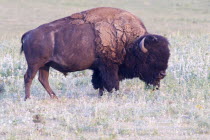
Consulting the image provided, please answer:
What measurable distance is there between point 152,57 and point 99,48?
41.2 inches

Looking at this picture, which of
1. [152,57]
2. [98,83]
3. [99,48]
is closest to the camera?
[99,48]

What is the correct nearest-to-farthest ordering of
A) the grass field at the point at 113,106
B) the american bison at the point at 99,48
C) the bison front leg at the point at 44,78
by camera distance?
the grass field at the point at 113,106 → the american bison at the point at 99,48 → the bison front leg at the point at 44,78

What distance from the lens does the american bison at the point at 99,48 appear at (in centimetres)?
966

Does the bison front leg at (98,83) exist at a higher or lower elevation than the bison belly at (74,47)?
lower

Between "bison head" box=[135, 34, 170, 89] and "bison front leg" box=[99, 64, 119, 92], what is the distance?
1.61 feet

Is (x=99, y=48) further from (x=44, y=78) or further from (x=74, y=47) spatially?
(x=44, y=78)

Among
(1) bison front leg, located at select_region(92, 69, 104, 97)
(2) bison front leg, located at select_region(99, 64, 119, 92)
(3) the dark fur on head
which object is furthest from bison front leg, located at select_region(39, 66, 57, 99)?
(3) the dark fur on head

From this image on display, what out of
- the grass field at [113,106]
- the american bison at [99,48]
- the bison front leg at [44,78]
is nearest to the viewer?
the grass field at [113,106]

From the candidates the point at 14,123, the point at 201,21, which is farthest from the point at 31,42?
the point at 201,21

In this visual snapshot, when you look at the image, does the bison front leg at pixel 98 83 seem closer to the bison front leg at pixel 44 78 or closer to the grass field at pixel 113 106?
the grass field at pixel 113 106

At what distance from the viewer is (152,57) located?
32.0 ft

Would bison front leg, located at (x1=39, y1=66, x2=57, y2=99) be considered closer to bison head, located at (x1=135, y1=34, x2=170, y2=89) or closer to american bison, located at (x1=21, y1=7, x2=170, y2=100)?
american bison, located at (x1=21, y1=7, x2=170, y2=100)

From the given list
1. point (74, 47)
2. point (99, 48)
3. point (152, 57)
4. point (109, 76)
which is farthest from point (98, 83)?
point (152, 57)

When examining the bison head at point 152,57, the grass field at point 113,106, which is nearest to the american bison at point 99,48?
the bison head at point 152,57
